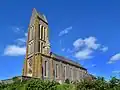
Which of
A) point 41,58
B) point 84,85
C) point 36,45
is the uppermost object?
point 36,45

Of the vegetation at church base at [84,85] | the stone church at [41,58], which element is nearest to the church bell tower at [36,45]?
the stone church at [41,58]

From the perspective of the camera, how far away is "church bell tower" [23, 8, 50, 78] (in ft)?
261

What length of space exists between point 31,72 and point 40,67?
4.96 meters

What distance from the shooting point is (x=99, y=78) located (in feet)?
131

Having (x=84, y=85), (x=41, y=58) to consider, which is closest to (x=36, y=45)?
(x=41, y=58)

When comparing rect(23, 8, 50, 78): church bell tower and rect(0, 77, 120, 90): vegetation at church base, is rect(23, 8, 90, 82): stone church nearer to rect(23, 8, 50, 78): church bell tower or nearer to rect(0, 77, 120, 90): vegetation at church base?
rect(23, 8, 50, 78): church bell tower

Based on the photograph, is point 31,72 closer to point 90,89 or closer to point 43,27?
point 43,27

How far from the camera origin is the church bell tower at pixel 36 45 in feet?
261

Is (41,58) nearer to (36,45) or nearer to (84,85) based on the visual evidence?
(36,45)

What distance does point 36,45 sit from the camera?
273 ft

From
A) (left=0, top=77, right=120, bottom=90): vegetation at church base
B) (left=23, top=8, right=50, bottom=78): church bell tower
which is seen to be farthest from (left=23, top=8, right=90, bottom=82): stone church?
(left=0, top=77, right=120, bottom=90): vegetation at church base

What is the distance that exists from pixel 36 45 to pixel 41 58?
5580mm

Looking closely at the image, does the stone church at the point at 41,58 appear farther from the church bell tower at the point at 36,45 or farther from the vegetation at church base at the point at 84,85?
the vegetation at church base at the point at 84,85

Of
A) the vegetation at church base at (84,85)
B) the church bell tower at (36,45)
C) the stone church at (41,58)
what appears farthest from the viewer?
the stone church at (41,58)
